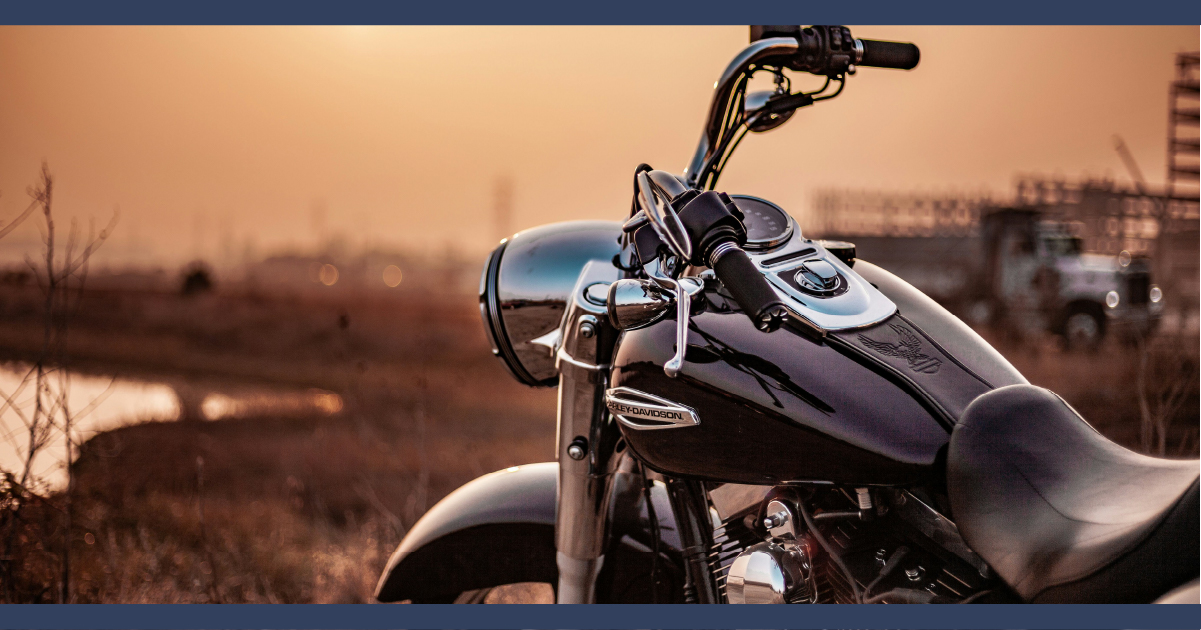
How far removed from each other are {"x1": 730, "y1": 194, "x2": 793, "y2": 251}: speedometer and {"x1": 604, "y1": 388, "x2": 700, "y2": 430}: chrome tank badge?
0.95ft

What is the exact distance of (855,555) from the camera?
1.04 meters

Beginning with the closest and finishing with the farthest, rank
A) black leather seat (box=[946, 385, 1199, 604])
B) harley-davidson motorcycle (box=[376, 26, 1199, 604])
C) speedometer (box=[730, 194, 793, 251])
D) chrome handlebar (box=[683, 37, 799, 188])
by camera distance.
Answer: black leather seat (box=[946, 385, 1199, 604])
harley-davidson motorcycle (box=[376, 26, 1199, 604])
speedometer (box=[730, 194, 793, 251])
chrome handlebar (box=[683, 37, 799, 188])

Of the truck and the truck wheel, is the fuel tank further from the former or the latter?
the truck

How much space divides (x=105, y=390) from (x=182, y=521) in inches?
48.1

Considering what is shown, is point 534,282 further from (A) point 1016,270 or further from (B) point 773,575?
(A) point 1016,270

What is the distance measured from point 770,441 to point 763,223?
0.37 metres

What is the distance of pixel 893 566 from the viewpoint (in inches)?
39.6

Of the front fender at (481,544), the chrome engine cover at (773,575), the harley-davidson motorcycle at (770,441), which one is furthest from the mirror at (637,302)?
the front fender at (481,544)

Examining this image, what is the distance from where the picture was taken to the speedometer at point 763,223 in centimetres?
117

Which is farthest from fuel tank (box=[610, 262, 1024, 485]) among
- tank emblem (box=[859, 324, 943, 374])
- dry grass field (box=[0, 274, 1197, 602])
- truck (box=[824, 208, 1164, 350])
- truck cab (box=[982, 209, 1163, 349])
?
truck cab (box=[982, 209, 1163, 349])

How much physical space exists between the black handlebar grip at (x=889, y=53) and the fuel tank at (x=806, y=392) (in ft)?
1.51

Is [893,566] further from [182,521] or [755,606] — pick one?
[182,521]

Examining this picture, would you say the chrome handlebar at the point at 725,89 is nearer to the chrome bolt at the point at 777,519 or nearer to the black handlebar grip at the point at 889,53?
the black handlebar grip at the point at 889,53

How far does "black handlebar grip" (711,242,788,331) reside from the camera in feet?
2.88
